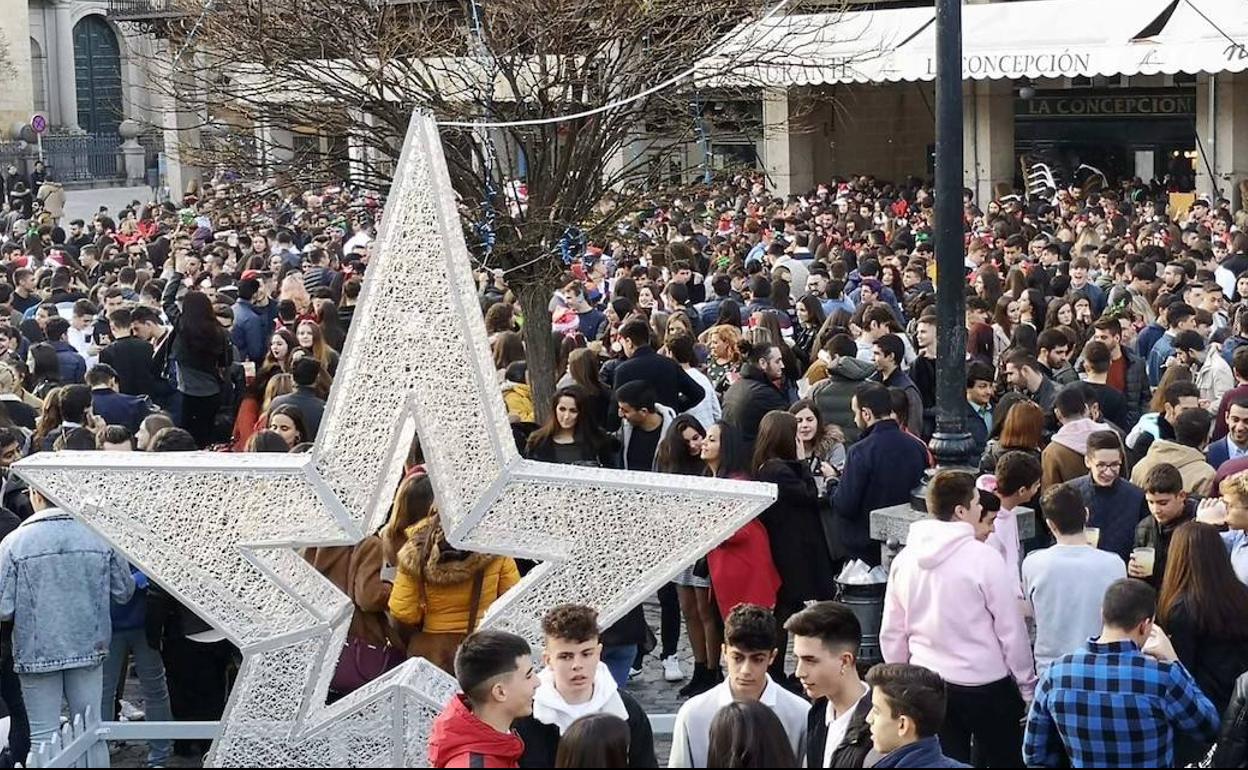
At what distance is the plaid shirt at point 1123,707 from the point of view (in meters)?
5.93

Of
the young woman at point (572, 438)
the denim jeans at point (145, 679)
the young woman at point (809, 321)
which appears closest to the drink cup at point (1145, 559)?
the young woman at point (572, 438)

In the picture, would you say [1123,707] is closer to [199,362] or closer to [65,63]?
[199,362]

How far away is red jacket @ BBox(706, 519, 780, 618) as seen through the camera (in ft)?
28.6

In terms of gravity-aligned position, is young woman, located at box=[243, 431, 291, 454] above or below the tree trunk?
below

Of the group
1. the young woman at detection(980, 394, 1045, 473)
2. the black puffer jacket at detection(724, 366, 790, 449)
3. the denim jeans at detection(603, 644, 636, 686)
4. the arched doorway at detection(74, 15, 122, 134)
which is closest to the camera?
the denim jeans at detection(603, 644, 636, 686)

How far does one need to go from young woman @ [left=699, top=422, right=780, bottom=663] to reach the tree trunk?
3460 mm

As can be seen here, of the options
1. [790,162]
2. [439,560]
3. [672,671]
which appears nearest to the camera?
[439,560]

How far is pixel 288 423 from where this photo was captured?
33.2 ft

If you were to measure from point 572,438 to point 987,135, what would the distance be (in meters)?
21.6

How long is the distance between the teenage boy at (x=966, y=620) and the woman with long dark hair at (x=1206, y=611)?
0.56m

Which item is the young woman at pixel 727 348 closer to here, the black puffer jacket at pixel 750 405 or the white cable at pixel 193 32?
the black puffer jacket at pixel 750 405

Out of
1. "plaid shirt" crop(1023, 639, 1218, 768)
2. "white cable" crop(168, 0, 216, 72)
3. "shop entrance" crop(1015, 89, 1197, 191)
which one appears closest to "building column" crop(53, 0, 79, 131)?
"shop entrance" crop(1015, 89, 1197, 191)

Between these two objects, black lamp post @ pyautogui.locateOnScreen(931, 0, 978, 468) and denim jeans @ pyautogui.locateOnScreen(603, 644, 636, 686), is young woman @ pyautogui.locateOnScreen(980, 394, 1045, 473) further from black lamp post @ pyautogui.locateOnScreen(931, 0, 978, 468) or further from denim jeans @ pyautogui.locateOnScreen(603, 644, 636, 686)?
denim jeans @ pyautogui.locateOnScreen(603, 644, 636, 686)

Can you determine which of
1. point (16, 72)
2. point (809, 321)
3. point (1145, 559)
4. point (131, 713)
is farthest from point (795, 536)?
point (16, 72)
